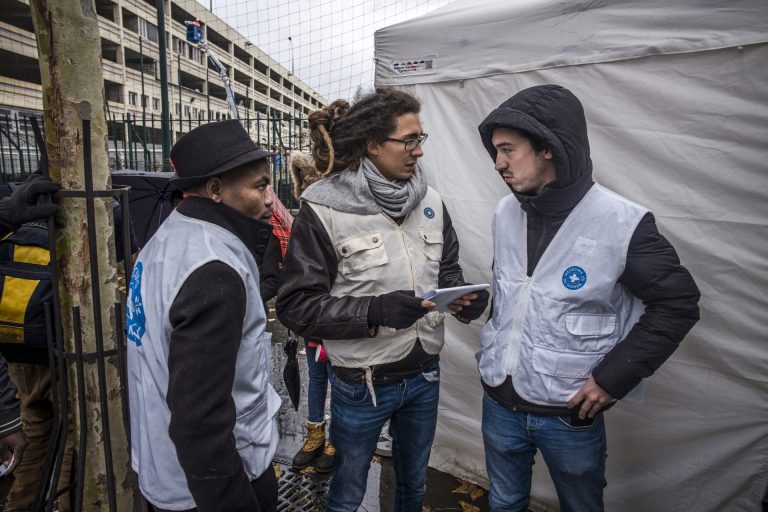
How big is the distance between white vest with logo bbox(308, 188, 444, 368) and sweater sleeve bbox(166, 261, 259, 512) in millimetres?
730

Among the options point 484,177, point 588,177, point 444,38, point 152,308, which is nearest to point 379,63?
point 444,38

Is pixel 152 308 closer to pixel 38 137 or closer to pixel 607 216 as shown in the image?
pixel 38 137

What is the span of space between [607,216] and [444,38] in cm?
167

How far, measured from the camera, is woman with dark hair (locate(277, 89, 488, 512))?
1933 mm

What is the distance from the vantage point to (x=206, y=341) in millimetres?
1277

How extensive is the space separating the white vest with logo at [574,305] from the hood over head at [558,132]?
0.08 m

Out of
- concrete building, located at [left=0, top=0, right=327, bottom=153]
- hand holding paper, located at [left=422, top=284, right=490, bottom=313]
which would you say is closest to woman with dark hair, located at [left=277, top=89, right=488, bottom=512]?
hand holding paper, located at [left=422, top=284, right=490, bottom=313]

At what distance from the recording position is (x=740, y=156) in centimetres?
217

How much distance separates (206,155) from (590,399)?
160cm

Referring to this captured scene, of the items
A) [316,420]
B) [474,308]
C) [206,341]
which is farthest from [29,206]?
[316,420]

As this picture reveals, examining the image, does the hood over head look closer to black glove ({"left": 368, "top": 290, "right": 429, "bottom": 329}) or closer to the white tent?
black glove ({"left": 368, "top": 290, "right": 429, "bottom": 329})

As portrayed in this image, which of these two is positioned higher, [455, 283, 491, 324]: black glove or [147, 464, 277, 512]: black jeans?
[455, 283, 491, 324]: black glove

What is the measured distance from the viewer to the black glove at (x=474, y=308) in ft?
6.99

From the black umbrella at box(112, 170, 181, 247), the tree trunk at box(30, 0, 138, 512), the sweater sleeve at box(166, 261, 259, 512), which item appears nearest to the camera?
the sweater sleeve at box(166, 261, 259, 512)
